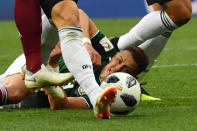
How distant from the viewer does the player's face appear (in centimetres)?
503

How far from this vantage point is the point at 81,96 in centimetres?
511

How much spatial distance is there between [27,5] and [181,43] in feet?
25.8

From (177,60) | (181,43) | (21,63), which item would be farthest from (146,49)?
(181,43)

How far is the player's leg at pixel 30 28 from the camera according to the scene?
4457 mm

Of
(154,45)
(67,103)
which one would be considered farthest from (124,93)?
(154,45)

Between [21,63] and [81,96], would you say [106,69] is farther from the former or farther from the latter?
[21,63]

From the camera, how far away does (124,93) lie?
4438mm

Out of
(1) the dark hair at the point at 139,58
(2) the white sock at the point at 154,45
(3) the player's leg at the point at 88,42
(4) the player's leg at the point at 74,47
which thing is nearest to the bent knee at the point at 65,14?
(4) the player's leg at the point at 74,47

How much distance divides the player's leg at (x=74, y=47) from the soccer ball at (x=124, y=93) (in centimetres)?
32

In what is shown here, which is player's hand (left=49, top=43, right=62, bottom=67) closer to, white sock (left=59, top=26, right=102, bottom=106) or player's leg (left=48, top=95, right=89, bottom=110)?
player's leg (left=48, top=95, right=89, bottom=110)

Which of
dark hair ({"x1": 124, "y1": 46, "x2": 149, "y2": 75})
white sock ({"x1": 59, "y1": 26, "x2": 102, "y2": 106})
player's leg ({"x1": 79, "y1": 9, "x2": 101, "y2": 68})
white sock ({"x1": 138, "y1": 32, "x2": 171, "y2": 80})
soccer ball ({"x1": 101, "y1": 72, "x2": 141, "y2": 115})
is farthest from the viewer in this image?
white sock ({"x1": 138, "y1": 32, "x2": 171, "y2": 80})

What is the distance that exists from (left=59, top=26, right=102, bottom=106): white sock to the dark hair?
3.42 ft

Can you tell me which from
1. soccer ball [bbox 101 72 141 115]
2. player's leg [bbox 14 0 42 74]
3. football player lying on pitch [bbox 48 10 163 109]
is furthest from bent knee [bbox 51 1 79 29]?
football player lying on pitch [bbox 48 10 163 109]

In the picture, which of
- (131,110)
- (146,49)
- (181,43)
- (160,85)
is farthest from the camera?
(181,43)
